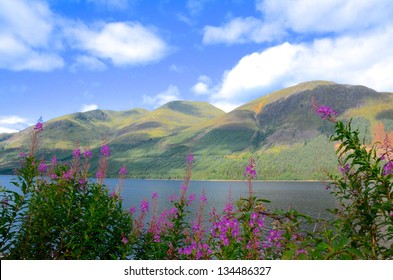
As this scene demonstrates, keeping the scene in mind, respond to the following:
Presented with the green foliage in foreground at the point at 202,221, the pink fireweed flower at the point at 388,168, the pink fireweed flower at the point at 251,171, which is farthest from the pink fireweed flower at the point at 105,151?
the pink fireweed flower at the point at 388,168

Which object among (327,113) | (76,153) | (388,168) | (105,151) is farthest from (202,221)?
(388,168)

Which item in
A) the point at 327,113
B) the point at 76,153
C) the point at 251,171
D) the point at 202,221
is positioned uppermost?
the point at 327,113

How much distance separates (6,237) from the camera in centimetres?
802

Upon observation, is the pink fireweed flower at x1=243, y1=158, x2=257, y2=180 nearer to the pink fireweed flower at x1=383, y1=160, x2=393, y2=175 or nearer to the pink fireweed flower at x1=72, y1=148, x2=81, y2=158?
the pink fireweed flower at x1=383, y1=160, x2=393, y2=175

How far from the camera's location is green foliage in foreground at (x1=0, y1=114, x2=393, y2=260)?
17.6ft

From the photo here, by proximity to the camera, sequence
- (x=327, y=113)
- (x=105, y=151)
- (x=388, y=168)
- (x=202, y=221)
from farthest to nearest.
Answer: (x=105, y=151) < (x=202, y=221) < (x=327, y=113) < (x=388, y=168)

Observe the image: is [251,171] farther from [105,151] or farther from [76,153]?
[76,153]

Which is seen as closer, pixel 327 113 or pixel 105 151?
pixel 327 113

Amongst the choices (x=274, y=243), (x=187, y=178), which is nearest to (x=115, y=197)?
(x=187, y=178)

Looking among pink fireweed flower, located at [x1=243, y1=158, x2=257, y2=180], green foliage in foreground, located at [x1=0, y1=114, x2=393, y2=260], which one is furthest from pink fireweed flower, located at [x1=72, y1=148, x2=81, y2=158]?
pink fireweed flower, located at [x1=243, y1=158, x2=257, y2=180]

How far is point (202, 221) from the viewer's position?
28.7 feet

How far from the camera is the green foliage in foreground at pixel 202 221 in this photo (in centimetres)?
536

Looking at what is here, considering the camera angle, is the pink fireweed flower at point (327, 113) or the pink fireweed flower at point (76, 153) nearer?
the pink fireweed flower at point (327, 113)

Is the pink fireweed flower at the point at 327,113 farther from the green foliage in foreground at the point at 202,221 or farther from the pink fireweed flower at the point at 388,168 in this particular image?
the pink fireweed flower at the point at 388,168
